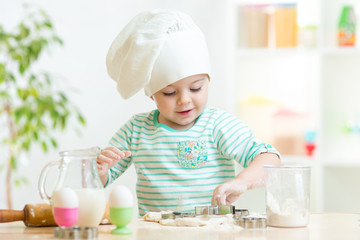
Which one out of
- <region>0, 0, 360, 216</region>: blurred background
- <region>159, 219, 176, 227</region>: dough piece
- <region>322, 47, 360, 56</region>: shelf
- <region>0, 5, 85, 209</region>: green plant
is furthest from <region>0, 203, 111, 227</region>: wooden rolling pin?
<region>322, 47, 360, 56</region>: shelf

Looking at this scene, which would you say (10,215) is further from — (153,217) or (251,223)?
(251,223)

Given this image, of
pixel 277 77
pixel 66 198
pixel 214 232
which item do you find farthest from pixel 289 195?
pixel 277 77

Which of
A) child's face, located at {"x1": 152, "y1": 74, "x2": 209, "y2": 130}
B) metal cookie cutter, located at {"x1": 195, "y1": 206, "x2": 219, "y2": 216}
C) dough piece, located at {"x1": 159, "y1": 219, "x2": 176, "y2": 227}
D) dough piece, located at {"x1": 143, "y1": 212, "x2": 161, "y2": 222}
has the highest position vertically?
child's face, located at {"x1": 152, "y1": 74, "x2": 209, "y2": 130}

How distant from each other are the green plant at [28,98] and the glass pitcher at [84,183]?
7.14 ft

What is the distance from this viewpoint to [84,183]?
1020mm

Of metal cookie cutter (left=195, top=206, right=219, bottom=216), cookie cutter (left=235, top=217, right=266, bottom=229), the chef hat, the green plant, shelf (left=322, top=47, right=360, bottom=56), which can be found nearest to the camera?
cookie cutter (left=235, top=217, right=266, bottom=229)

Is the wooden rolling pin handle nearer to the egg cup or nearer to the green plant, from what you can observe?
the egg cup

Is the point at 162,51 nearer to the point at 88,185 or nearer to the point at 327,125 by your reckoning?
the point at 88,185

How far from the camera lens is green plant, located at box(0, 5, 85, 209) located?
3211 mm

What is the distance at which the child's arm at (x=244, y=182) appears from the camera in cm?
121

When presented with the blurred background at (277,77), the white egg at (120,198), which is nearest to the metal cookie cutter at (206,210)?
the white egg at (120,198)

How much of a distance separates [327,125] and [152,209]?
6.23ft

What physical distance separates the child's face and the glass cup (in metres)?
0.44

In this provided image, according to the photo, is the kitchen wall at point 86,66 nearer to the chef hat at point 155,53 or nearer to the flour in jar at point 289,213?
the chef hat at point 155,53
